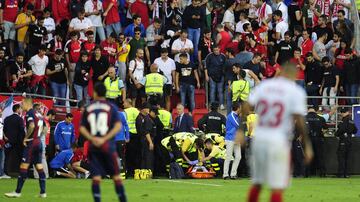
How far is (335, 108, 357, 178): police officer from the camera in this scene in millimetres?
29734

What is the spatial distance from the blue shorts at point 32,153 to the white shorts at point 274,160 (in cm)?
871

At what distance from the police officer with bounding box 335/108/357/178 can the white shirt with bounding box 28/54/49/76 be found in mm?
8779

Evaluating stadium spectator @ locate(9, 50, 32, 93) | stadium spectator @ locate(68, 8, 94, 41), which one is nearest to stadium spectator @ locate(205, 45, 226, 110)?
stadium spectator @ locate(68, 8, 94, 41)

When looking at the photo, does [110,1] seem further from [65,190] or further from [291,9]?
[65,190]

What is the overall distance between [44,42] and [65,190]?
9723 mm

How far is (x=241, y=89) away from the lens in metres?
29.9

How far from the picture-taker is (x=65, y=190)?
2297cm

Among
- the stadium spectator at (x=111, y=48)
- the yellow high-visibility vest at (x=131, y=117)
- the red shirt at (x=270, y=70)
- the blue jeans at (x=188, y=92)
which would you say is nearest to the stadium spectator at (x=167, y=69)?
the blue jeans at (x=188, y=92)

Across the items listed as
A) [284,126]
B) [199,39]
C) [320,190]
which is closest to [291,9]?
[199,39]

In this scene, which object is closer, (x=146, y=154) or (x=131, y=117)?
(x=146, y=154)

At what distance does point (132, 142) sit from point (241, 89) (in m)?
3.53

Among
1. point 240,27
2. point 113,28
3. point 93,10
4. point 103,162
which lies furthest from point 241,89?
point 103,162

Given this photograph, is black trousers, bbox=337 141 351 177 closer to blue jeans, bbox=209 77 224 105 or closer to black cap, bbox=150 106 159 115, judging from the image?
blue jeans, bbox=209 77 224 105

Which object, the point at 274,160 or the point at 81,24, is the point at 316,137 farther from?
the point at 274,160
